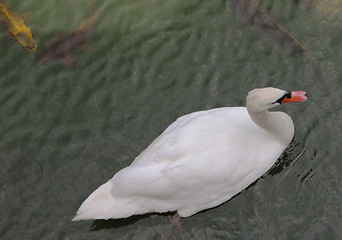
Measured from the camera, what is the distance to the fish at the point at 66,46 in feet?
22.2

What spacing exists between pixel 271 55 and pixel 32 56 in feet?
9.02

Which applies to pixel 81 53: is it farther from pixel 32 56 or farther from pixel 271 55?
pixel 271 55

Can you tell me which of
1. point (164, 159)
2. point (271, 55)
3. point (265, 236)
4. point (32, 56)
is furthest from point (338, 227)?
point (32, 56)

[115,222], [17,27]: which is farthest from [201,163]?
[17,27]

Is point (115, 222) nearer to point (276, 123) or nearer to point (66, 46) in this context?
point (276, 123)

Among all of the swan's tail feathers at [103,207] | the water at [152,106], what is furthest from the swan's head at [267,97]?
the swan's tail feathers at [103,207]

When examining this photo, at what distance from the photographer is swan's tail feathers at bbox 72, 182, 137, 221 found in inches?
211

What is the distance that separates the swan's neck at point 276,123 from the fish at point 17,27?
9.63 feet

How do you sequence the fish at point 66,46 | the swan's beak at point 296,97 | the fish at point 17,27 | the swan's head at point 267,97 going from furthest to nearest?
1. the fish at point 17,27
2. the fish at point 66,46
3. the swan's beak at point 296,97
4. the swan's head at point 267,97

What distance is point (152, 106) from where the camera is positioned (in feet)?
21.0

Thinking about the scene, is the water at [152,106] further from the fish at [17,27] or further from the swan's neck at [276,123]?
the swan's neck at [276,123]

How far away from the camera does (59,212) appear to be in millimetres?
5703

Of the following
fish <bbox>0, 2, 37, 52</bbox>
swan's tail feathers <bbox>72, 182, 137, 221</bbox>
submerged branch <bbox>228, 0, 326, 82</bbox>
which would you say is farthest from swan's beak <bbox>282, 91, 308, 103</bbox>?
fish <bbox>0, 2, 37, 52</bbox>

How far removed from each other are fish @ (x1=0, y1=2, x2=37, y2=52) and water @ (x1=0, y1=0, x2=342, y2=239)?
3.7 inches
